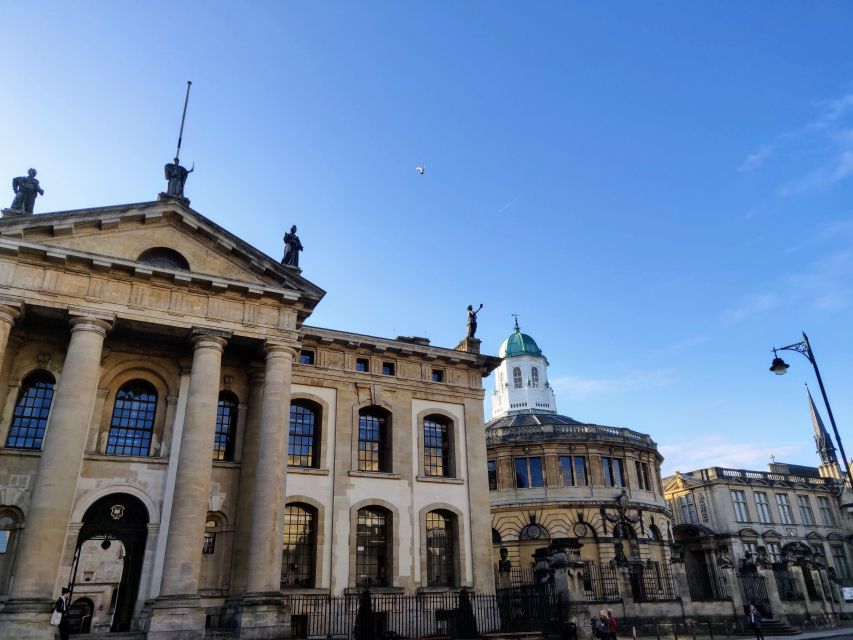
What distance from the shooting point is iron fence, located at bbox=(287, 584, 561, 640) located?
22.9 meters

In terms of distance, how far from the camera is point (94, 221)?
22.2 metres

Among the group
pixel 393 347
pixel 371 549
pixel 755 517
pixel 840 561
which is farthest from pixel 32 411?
pixel 840 561

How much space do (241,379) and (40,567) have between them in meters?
9.85

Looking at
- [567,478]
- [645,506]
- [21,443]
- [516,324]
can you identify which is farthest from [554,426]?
[21,443]

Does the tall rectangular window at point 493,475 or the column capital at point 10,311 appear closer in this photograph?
the column capital at point 10,311

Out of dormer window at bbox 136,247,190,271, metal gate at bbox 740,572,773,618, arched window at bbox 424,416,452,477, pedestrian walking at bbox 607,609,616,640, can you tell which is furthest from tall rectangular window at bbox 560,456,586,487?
dormer window at bbox 136,247,190,271

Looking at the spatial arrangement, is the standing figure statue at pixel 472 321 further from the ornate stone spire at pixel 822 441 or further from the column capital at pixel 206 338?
the ornate stone spire at pixel 822 441

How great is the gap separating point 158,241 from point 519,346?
142ft

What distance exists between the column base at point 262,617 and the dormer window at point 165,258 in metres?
11.8

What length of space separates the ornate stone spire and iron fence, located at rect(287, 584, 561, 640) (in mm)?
66199

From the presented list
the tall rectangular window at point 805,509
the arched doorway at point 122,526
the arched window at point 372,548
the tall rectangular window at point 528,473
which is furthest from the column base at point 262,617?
the tall rectangular window at point 805,509

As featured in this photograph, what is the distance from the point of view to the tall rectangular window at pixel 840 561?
6197cm

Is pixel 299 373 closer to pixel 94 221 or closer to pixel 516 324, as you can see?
pixel 94 221

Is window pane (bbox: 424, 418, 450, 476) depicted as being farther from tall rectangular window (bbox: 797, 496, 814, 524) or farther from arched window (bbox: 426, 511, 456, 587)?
tall rectangular window (bbox: 797, 496, 814, 524)
